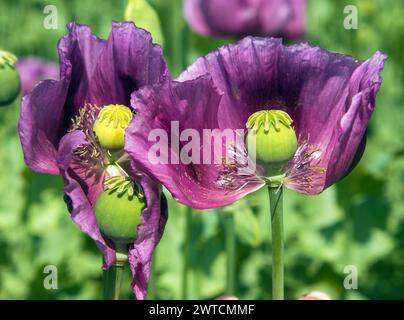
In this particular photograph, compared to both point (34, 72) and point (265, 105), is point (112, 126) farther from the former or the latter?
point (34, 72)

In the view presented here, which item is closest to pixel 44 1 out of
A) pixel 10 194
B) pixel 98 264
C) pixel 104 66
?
pixel 10 194

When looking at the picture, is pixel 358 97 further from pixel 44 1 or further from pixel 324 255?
pixel 44 1

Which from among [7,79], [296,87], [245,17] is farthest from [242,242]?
[296,87]

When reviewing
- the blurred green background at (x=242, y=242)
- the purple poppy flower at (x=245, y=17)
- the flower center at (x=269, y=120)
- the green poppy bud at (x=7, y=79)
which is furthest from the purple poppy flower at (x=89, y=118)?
the purple poppy flower at (x=245, y=17)

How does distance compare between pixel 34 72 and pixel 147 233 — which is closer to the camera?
pixel 147 233

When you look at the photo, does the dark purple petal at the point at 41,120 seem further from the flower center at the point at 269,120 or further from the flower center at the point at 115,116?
the flower center at the point at 269,120

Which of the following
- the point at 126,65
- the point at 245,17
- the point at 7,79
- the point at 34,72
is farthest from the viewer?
the point at 34,72
